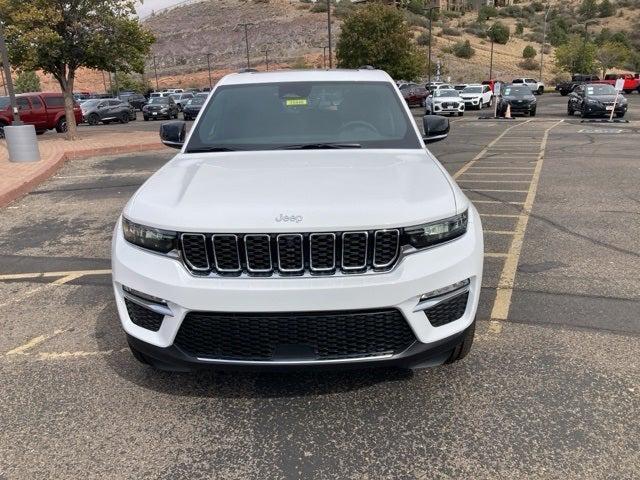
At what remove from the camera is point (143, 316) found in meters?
2.90

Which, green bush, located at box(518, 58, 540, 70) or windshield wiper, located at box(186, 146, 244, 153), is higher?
windshield wiper, located at box(186, 146, 244, 153)

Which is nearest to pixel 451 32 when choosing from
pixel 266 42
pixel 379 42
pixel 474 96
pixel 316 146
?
pixel 266 42

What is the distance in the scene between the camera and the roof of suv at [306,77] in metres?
4.54

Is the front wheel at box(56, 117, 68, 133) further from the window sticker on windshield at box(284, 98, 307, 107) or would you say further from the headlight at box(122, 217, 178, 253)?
the headlight at box(122, 217, 178, 253)

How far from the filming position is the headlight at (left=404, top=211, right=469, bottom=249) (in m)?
2.76

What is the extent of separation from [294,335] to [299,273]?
0.29 meters

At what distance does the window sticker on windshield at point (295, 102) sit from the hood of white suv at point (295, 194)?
2.37 ft

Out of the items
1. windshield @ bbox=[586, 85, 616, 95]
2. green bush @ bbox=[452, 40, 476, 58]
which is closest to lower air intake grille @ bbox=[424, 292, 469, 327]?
windshield @ bbox=[586, 85, 616, 95]

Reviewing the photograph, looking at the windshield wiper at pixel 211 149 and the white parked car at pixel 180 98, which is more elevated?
the windshield wiper at pixel 211 149

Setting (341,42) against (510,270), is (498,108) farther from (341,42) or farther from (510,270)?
(341,42)

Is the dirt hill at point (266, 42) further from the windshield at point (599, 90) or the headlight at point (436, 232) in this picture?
the headlight at point (436, 232)

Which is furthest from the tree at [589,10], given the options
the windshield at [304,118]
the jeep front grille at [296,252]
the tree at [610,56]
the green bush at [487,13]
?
the jeep front grille at [296,252]

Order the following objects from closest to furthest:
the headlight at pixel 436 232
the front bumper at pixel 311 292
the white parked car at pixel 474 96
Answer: the front bumper at pixel 311 292 < the headlight at pixel 436 232 < the white parked car at pixel 474 96

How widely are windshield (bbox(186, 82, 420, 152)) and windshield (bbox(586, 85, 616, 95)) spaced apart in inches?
903
